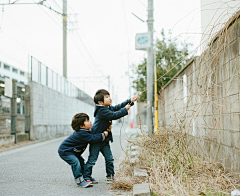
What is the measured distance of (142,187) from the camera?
3.72 m

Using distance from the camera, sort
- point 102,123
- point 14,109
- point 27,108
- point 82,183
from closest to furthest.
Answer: point 82,183
point 102,123
point 14,109
point 27,108

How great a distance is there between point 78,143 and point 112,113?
0.65 metres

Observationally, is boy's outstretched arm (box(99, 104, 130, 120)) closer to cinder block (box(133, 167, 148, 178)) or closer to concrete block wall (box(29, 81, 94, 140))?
cinder block (box(133, 167, 148, 178))

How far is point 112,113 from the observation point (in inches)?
181

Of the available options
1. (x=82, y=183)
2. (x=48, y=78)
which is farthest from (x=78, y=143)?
(x=48, y=78)

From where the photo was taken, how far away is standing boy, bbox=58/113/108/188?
176 inches

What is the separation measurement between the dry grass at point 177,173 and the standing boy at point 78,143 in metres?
0.53

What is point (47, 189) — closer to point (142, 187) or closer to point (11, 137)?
point (142, 187)

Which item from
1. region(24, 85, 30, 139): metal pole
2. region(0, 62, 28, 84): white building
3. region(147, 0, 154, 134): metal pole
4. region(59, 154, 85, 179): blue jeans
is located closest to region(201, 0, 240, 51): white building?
region(59, 154, 85, 179): blue jeans

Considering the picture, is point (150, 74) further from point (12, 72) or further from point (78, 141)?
point (12, 72)

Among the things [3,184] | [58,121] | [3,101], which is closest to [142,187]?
[3,184]

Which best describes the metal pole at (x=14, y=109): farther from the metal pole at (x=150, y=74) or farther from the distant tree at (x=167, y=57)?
the distant tree at (x=167, y=57)

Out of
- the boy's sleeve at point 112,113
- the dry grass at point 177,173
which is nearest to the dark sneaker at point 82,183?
the dry grass at point 177,173

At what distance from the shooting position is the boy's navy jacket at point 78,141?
4.55 meters
